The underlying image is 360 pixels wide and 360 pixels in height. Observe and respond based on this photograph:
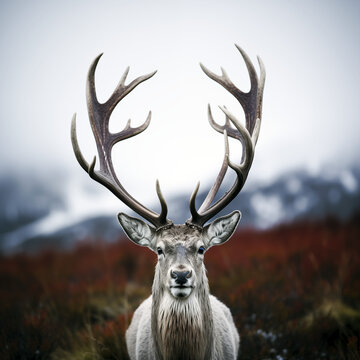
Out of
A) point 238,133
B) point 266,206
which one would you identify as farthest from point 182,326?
point 266,206

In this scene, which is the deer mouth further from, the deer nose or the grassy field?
the grassy field

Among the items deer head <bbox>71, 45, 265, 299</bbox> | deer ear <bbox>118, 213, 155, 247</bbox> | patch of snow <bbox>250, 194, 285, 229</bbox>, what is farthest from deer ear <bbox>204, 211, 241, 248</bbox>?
patch of snow <bbox>250, 194, 285, 229</bbox>

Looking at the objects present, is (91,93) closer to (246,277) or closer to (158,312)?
(158,312)

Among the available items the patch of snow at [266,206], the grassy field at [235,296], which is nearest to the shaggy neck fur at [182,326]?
the grassy field at [235,296]

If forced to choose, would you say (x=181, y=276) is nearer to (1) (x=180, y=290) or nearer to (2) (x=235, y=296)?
(1) (x=180, y=290)

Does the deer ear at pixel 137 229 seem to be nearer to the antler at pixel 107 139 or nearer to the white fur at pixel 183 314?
the antler at pixel 107 139

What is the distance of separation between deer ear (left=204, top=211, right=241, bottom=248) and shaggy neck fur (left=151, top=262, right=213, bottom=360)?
0.38 m

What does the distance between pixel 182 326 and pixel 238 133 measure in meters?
2.11

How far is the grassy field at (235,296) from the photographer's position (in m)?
4.43

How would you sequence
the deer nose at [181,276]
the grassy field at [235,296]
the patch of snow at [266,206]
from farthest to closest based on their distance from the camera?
1. the patch of snow at [266,206]
2. the grassy field at [235,296]
3. the deer nose at [181,276]

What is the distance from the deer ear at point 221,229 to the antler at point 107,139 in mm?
343

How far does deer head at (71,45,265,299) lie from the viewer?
2.97 meters

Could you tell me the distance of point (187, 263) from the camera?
2.91 meters

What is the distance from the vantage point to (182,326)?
2.93 m
